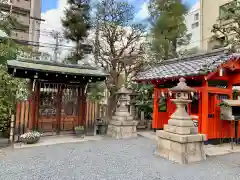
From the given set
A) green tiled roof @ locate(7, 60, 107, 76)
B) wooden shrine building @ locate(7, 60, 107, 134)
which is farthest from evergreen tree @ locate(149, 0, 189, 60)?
green tiled roof @ locate(7, 60, 107, 76)

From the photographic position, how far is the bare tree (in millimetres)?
12883

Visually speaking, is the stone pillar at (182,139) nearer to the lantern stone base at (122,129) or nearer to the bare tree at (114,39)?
the lantern stone base at (122,129)

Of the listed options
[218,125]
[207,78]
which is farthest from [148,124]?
[207,78]

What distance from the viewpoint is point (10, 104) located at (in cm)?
737

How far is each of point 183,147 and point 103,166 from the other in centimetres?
222

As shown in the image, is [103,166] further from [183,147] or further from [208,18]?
[208,18]

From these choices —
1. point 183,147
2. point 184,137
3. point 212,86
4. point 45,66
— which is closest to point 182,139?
point 184,137

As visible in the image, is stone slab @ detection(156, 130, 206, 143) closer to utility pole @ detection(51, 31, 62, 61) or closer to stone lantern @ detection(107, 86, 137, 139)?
stone lantern @ detection(107, 86, 137, 139)

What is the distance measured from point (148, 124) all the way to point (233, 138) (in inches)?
177

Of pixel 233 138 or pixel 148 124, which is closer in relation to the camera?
pixel 233 138

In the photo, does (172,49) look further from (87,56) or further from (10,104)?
(10,104)

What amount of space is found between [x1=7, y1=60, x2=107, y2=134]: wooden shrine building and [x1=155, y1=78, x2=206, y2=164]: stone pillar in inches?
154

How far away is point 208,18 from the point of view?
17.4 meters

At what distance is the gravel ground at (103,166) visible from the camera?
4262 millimetres
